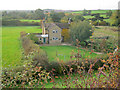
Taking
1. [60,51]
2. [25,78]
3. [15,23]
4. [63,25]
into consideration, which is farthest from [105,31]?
[25,78]

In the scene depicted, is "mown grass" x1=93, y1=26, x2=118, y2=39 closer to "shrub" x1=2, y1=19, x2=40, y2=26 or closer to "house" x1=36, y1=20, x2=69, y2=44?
"house" x1=36, y1=20, x2=69, y2=44

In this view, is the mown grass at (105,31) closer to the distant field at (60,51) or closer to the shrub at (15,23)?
the distant field at (60,51)

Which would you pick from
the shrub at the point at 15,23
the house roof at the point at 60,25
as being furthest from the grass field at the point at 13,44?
the house roof at the point at 60,25

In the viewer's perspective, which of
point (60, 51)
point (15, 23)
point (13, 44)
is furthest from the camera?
point (60, 51)

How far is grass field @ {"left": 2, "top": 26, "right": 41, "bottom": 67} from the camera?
2555 mm

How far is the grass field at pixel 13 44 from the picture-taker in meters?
2.55

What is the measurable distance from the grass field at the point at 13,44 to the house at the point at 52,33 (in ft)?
0.48

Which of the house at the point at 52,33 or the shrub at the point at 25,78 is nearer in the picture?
the shrub at the point at 25,78

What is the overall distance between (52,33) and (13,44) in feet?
2.84

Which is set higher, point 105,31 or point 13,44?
point 105,31

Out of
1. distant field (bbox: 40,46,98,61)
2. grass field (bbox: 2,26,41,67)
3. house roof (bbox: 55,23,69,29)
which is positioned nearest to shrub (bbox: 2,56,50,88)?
grass field (bbox: 2,26,41,67)

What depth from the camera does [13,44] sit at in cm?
269

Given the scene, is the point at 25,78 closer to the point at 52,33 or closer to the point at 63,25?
the point at 52,33
